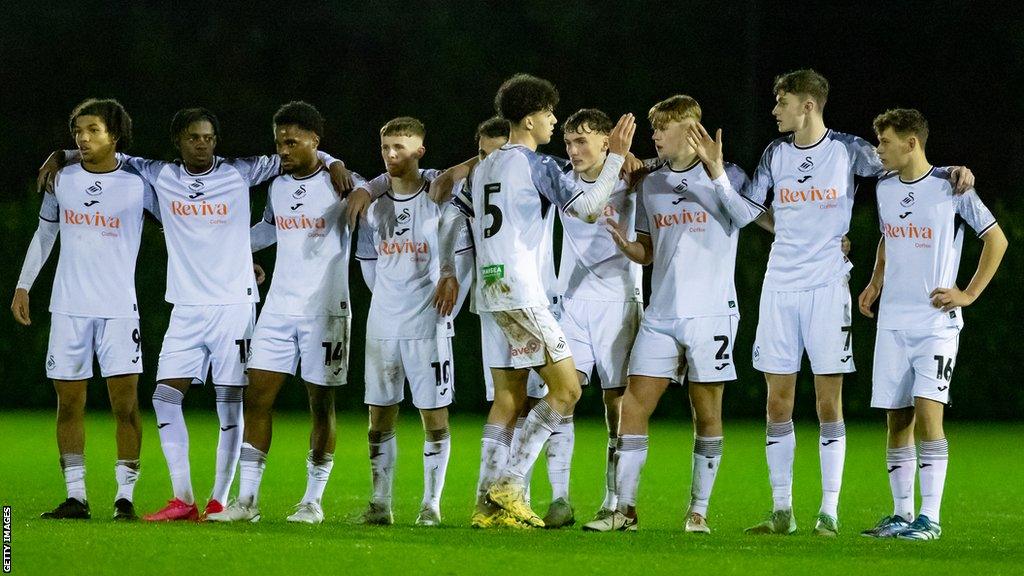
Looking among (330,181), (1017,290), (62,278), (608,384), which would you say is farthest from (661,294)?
(1017,290)

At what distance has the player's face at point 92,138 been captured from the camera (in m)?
8.41

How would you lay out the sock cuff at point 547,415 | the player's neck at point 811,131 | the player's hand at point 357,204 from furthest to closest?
the player's hand at point 357,204
the player's neck at point 811,131
the sock cuff at point 547,415

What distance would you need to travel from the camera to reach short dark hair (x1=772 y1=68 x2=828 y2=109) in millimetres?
8117

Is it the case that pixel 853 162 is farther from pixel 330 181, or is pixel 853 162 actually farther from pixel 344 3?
pixel 344 3

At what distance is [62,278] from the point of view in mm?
8430

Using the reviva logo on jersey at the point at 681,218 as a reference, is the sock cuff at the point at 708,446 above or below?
below

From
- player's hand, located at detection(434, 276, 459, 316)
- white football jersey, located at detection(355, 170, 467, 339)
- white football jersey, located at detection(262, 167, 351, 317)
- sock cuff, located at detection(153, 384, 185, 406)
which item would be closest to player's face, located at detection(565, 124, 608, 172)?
white football jersey, located at detection(355, 170, 467, 339)

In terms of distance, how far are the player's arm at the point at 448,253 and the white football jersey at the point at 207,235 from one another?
112 centimetres

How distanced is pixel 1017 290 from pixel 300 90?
50.4 feet

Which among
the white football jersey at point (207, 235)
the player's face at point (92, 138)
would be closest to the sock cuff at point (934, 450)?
the white football jersey at point (207, 235)

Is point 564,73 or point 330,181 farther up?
point 564,73

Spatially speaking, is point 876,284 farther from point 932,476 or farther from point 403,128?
point 403,128

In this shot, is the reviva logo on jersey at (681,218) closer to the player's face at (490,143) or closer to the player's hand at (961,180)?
the player's face at (490,143)

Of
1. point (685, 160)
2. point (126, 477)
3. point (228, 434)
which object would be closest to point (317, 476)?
point (228, 434)
